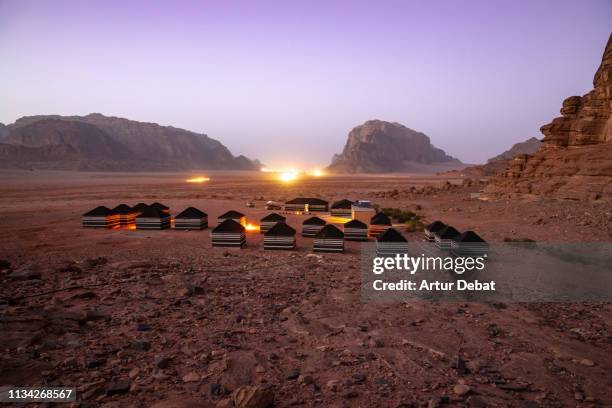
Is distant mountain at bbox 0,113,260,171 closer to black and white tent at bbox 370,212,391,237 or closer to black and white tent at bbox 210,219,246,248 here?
black and white tent at bbox 210,219,246,248

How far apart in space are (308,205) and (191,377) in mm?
23980

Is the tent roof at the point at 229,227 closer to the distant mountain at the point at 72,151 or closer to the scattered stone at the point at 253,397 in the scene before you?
the scattered stone at the point at 253,397

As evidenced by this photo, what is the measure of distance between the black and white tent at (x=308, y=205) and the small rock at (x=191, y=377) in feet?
77.5

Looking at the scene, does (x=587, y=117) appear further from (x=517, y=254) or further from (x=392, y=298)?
(x=392, y=298)

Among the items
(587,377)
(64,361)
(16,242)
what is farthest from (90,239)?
(587,377)

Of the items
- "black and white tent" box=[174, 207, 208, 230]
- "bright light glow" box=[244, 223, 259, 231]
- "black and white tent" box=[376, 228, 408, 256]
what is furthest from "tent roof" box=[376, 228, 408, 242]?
"black and white tent" box=[174, 207, 208, 230]

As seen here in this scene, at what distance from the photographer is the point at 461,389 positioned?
17.6 feet

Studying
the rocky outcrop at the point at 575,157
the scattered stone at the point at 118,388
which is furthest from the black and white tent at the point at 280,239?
the rocky outcrop at the point at 575,157

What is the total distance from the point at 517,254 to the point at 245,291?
1116 centimetres

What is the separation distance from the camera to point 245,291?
9875 millimetres

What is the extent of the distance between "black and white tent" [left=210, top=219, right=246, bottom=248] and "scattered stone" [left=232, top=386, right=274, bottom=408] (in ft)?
35.4

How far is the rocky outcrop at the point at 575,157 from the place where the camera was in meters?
26.2

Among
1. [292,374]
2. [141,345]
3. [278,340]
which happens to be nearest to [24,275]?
[141,345]

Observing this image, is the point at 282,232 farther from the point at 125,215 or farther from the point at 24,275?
the point at 125,215
